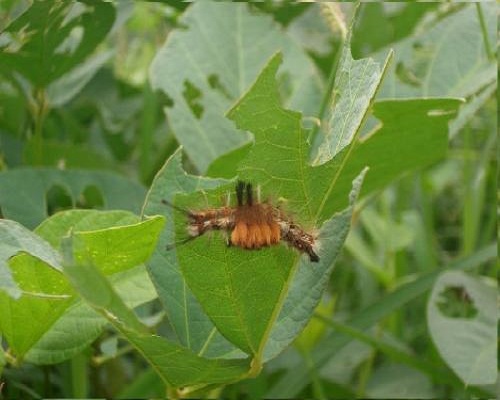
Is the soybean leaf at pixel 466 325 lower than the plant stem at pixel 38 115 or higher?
lower

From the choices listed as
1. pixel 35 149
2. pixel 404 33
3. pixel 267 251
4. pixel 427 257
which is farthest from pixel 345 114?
pixel 427 257

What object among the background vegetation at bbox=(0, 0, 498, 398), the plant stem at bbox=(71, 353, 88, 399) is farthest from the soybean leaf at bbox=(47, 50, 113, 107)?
the plant stem at bbox=(71, 353, 88, 399)

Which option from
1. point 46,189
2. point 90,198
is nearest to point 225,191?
point 46,189

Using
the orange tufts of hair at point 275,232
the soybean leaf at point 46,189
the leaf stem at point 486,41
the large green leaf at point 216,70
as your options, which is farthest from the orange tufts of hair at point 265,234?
the leaf stem at point 486,41

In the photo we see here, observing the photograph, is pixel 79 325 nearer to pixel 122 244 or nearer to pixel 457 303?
pixel 122 244

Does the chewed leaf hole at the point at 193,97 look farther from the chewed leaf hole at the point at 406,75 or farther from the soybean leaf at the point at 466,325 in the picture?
the soybean leaf at the point at 466,325

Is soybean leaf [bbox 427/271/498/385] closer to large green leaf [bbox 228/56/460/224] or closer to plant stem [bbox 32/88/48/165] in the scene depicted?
large green leaf [bbox 228/56/460/224]
